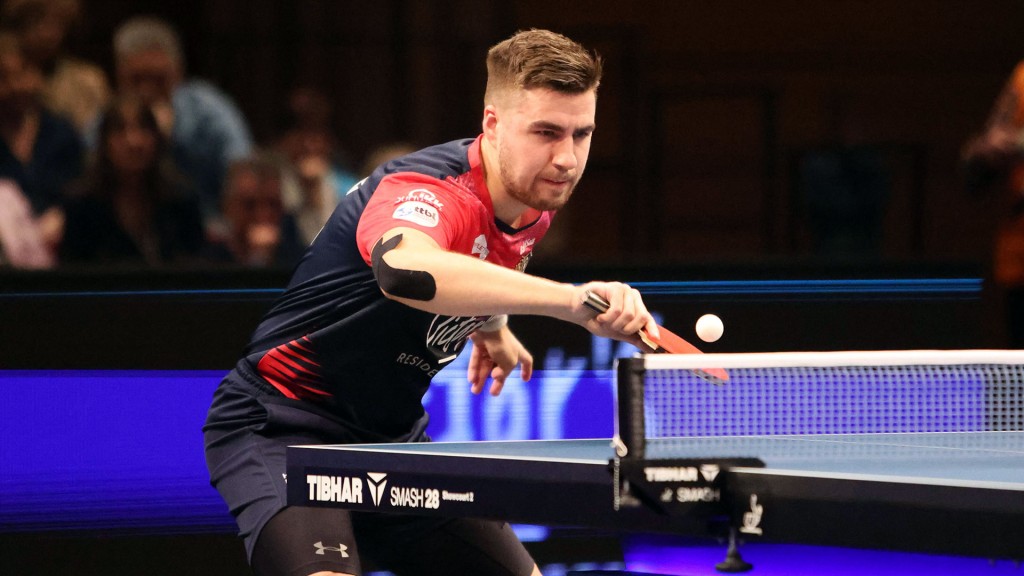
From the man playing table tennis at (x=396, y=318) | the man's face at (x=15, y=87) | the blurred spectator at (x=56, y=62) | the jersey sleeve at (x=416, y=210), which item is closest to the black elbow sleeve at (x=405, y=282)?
the man playing table tennis at (x=396, y=318)

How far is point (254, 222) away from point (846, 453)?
11.8ft

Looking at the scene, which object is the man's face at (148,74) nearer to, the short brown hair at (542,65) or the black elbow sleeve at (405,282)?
the short brown hair at (542,65)

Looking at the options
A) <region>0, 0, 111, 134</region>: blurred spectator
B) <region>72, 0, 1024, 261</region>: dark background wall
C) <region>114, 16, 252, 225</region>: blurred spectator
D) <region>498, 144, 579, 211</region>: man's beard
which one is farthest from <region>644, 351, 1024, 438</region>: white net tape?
<region>72, 0, 1024, 261</region>: dark background wall

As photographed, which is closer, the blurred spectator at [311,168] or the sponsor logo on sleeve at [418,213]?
the sponsor logo on sleeve at [418,213]

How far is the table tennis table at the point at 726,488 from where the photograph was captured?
229 cm

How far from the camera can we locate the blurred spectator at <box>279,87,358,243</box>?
670cm

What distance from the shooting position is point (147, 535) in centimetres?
497

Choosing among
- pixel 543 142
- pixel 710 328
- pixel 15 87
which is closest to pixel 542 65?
pixel 543 142

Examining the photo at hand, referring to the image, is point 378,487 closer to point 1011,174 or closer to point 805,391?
point 805,391

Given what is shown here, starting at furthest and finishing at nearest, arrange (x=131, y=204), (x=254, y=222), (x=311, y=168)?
(x=311, y=168) < (x=254, y=222) < (x=131, y=204)

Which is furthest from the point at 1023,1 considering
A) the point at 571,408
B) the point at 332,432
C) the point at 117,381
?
the point at 332,432

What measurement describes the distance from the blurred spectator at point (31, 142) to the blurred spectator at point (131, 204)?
19.5 inches

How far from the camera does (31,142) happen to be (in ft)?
21.2

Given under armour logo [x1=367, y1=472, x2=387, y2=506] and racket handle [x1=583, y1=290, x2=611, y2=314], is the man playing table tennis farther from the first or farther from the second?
racket handle [x1=583, y1=290, x2=611, y2=314]
